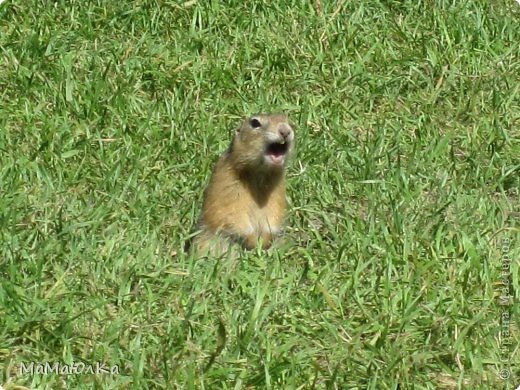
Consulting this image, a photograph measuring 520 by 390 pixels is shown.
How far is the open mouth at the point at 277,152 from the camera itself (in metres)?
6.09

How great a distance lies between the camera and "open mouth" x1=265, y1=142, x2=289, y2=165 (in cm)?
609

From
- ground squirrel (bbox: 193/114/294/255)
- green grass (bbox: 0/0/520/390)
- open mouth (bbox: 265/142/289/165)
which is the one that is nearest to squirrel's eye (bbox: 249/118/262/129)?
ground squirrel (bbox: 193/114/294/255)

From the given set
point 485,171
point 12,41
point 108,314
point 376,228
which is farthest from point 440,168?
point 12,41

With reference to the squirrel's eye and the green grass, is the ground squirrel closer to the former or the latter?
the squirrel's eye

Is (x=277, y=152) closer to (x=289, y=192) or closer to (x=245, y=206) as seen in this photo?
(x=245, y=206)

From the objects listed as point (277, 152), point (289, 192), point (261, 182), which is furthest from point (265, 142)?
point (289, 192)

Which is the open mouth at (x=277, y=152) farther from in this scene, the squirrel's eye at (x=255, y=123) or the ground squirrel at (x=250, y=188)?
the squirrel's eye at (x=255, y=123)

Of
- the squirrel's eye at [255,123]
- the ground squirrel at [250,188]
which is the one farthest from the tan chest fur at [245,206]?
the squirrel's eye at [255,123]

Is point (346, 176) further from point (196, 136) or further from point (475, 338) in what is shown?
point (475, 338)

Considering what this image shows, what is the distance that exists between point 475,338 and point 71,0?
4631 mm

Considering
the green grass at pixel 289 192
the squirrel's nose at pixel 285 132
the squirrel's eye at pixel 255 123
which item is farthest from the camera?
the squirrel's eye at pixel 255 123

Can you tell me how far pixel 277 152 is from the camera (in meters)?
6.16

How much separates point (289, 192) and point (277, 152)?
541 millimetres

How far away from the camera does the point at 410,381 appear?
4.75 m
